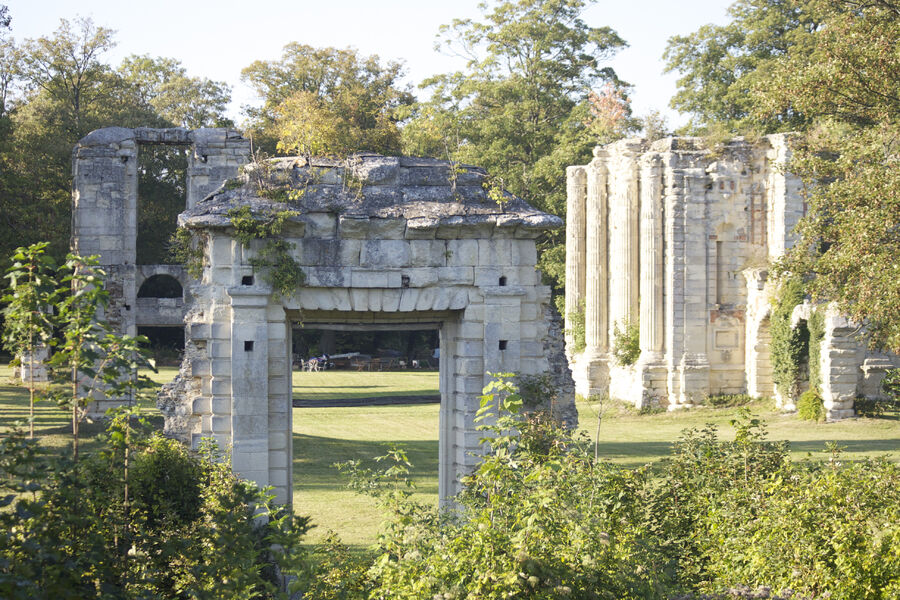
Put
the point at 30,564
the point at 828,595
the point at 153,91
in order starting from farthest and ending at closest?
the point at 153,91
the point at 828,595
the point at 30,564

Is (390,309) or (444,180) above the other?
(444,180)

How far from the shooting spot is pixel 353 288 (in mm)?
8844

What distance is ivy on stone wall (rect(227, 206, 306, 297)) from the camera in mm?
8508

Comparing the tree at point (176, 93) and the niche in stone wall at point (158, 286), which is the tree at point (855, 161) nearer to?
the niche in stone wall at point (158, 286)

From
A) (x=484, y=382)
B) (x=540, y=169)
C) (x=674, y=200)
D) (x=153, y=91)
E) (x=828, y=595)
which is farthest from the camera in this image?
(x=153, y=91)

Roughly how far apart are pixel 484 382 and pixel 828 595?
375 cm

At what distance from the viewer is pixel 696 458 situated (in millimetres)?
8406

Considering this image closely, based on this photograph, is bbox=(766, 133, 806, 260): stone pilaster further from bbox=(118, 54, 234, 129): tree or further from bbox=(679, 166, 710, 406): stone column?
bbox=(118, 54, 234, 129): tree

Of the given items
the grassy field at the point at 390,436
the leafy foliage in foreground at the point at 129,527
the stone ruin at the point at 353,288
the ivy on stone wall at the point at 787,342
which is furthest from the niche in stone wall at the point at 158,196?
the leafy foliage in foreground at the point at 129,527

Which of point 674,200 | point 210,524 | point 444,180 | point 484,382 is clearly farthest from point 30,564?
point 674,200

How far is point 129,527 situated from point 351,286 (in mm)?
3334

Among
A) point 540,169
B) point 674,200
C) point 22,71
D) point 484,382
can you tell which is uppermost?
point 22,71

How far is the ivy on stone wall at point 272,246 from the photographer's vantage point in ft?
27.9

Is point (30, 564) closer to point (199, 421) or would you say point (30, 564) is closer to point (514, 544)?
point (514, 544)
